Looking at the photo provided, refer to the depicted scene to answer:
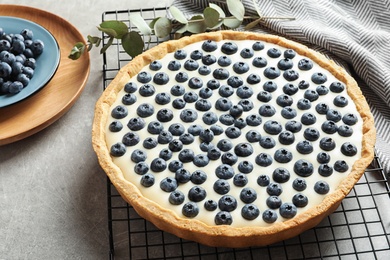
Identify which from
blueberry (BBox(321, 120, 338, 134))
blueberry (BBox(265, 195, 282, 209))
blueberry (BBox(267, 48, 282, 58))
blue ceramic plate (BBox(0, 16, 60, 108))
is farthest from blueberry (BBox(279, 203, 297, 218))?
blue ceramic plate (BBox(0, 16, 60, 108))

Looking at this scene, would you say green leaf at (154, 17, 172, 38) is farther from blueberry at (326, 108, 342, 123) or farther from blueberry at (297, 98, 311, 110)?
blueberry at (326, 108, 342, 123)

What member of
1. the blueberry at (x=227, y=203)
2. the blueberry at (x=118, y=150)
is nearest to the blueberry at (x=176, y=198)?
the blueberry at (x=227, y=203)

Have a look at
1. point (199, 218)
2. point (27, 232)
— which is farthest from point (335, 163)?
point (27, 232)

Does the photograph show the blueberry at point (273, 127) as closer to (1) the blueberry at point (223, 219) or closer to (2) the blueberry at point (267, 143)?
(2) the blueberry at point (267, 143)

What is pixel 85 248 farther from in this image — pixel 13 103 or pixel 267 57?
pixel 267 57

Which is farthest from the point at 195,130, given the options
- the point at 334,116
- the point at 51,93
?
the point at 51,93

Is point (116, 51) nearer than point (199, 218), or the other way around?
point (199, 218)
